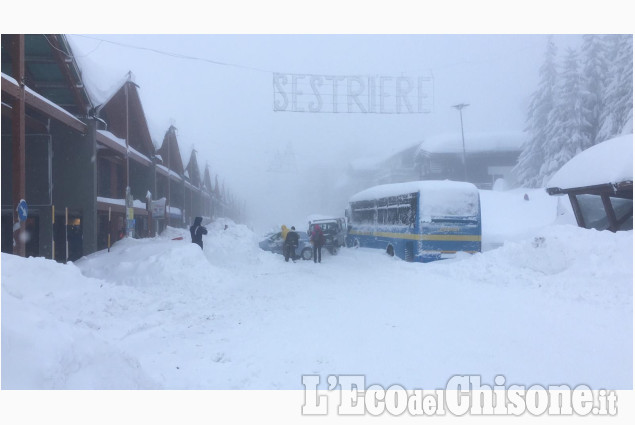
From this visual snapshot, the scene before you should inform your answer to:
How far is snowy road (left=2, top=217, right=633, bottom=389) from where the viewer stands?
5020 millimetres

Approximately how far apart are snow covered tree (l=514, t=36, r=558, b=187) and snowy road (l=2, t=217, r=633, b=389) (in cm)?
2566

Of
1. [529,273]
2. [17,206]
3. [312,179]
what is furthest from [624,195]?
[312,179]

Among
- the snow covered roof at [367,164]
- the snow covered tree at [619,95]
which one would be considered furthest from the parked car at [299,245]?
the snow covered roof at [367,164]

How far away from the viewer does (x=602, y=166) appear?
1359cm

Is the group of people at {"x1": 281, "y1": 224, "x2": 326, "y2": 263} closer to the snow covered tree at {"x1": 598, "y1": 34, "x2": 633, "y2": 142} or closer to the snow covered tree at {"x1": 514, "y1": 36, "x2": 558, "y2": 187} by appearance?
the snow covered tree at {"x1": 598, "y1": 34, "x2": 633, "y2": 142}

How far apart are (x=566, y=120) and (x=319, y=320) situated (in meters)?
30.6

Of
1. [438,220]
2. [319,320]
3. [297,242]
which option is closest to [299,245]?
[297,242]

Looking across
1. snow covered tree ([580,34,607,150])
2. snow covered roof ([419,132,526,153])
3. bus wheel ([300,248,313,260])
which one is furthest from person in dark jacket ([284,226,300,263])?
snow covered tree ([580,34,607,150])

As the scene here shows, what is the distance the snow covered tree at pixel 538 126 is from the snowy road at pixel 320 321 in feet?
84.2

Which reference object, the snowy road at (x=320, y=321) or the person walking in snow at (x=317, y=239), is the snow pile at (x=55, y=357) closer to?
the snowy road at (x=320, y=321)

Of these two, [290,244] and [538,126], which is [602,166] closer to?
[290,244]

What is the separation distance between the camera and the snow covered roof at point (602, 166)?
12.6 meters

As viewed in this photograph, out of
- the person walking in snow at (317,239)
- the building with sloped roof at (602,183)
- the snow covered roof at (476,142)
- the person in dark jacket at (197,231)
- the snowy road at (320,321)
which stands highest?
the snow covered roof at (476,142)
